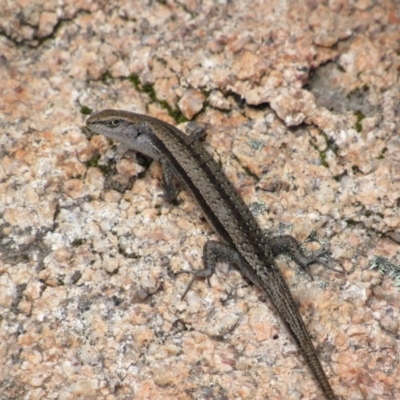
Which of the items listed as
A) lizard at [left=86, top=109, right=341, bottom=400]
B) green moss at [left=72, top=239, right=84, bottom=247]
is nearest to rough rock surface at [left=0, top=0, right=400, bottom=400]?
green moss at [left=72, top=239, right=84, bottom=247]

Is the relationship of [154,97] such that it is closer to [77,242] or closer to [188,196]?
[188,196]

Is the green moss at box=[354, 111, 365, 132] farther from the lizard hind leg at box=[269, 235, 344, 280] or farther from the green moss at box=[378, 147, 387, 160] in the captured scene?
the lizard hind leg at box=[269, 235, 344, 280]

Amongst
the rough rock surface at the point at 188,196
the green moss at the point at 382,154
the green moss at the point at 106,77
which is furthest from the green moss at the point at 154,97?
the green moss at the point at 382,154

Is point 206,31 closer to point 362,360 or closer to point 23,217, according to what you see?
point 23,217

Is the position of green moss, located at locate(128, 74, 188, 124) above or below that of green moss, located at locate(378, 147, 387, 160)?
above

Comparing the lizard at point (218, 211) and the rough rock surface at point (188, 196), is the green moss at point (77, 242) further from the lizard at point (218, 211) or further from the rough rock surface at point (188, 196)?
the lizard at point (218, 211)

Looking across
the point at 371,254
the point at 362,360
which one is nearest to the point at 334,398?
the point at 362,360

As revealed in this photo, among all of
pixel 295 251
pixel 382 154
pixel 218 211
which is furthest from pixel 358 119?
pixel 218 211

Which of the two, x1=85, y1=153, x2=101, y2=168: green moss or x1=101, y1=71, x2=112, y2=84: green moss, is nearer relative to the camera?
x1=85, y1=153, x2=101, y2=168: green moss
